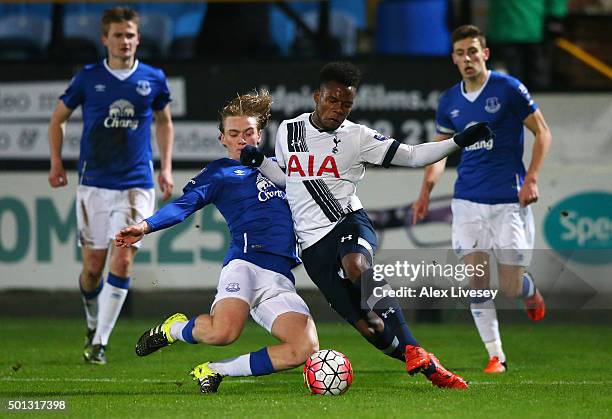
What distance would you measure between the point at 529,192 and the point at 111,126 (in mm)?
3228

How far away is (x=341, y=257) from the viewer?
7.54 metres

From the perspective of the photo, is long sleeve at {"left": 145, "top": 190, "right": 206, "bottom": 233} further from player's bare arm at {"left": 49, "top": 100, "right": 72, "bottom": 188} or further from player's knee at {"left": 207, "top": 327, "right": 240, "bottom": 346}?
player's bare arm at {"left": 49, "top": 100, "right": 72, "bottom": 188}

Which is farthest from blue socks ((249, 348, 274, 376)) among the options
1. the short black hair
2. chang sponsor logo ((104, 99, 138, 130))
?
chang sponsor logo ((104, 99, 138, 130))

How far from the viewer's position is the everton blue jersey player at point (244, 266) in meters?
7.44

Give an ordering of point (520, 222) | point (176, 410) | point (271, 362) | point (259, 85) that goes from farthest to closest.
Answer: point (259, 85)
point (520, 222)
point (271, 362)
point (176, 410)

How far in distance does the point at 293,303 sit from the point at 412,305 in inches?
194

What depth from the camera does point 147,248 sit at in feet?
42.5

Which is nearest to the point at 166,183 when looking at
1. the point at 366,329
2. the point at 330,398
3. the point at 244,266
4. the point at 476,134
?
the point at 244,266

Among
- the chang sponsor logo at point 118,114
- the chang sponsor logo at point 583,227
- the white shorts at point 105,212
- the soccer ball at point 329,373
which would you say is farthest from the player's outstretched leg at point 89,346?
the chang sponsor logo at point 583,227

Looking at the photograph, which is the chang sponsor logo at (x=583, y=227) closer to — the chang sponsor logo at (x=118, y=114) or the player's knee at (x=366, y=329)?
the chang sponsor logo at (x=118, y=114)

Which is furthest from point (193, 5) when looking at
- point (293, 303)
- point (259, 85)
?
point (293, 303)

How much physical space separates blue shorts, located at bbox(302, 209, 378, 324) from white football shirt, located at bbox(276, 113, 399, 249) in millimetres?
58

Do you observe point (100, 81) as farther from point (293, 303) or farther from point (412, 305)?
point (412, 305)

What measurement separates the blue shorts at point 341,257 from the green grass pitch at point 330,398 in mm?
526
